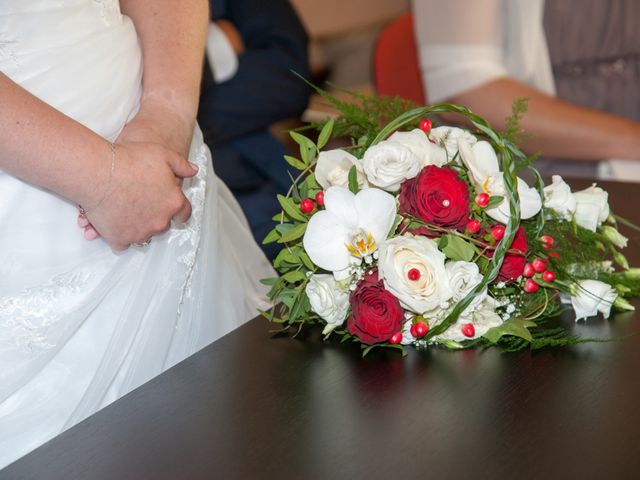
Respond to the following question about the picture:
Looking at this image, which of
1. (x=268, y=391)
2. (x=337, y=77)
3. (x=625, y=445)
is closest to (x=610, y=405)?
(x=625, y=445)

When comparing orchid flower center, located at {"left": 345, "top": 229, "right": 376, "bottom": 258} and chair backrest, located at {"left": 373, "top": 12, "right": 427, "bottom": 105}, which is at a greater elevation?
orchid flower center, located at {"left": 345, "top": 229, "right": 376, "bottom": 258}

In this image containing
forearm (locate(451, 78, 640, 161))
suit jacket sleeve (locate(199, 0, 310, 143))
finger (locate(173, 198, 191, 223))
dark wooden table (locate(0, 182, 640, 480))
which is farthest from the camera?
suit jacket sleeve (locate(199, 0, 310, 143))

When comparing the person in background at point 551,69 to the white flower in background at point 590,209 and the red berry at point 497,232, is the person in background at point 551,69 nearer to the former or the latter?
the white flower in background at point 590,209

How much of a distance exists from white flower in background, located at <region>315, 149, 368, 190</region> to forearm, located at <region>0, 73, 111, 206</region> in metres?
0.24

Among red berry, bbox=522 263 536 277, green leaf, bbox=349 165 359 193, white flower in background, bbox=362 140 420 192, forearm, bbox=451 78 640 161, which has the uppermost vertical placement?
white flower in background, bbox=362 140 420 192

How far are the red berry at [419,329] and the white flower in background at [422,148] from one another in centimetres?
16

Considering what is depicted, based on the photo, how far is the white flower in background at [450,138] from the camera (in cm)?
102

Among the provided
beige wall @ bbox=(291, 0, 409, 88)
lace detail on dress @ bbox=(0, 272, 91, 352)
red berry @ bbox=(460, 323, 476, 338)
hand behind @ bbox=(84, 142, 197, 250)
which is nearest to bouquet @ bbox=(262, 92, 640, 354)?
red berry @ bbox=(460, 323, 476, 338)

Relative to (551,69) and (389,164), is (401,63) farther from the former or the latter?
(389,164)

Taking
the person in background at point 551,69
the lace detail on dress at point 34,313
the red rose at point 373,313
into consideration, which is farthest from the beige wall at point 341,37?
the red rose at point 373,313

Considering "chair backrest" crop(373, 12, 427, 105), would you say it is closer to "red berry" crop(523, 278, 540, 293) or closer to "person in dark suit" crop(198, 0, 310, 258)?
"person in dark suit" crop(198, 0, 310, 258)

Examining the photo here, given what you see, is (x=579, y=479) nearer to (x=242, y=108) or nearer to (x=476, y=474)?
(x=476, y=474)

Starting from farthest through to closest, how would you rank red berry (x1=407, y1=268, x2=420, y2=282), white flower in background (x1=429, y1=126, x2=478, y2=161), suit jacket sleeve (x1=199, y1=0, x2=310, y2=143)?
suit jacket sleeve (x1=199, y1=0, x2=310, y2=143) < white flower in background (x1=429, y1=126, x2=478, y2=161) < red berry (x1=407, y1=268, x2=420, y2=282)

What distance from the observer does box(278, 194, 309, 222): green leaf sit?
39.4 inches
